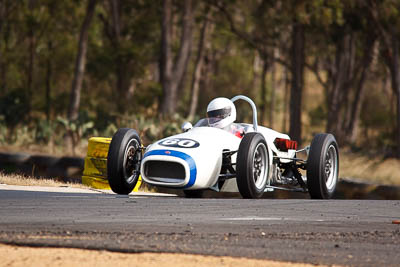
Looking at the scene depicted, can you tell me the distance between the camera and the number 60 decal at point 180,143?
11.4 m

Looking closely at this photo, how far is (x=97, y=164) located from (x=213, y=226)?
7.15 metres

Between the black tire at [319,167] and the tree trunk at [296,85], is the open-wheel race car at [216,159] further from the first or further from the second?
the tree trunk at [296,85]

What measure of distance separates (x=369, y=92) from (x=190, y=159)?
152ft

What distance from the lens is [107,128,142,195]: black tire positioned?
465 inches

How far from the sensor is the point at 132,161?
40.2 ft

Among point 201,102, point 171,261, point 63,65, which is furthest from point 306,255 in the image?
point 201,102

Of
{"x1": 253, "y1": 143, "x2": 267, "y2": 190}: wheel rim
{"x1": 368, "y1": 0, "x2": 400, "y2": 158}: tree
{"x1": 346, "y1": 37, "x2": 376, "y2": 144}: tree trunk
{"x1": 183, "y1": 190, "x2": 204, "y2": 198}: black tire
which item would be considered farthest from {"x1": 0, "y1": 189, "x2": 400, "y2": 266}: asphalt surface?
{"x1": 346, "y1": 37, "x2": 376, "y2": 144}: tree trunk

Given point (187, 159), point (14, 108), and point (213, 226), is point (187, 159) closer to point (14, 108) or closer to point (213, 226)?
point (213, 226)

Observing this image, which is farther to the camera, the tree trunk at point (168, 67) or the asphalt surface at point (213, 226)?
the tree trunk at point (168, 67)

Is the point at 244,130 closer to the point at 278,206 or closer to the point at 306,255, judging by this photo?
the point at 278,206

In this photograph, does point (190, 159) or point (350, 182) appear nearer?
point (190, 159)

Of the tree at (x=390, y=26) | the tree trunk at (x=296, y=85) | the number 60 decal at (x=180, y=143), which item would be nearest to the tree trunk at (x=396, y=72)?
the tree at (x=390, y=26)

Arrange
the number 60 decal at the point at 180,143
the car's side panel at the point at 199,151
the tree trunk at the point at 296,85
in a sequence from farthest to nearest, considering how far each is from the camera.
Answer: the tree trunk at the point at 296,85 → the number 60 decal at the point at 180,143 → the car's side panel at the point at 199,151

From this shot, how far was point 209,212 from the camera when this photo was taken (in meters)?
9.68
